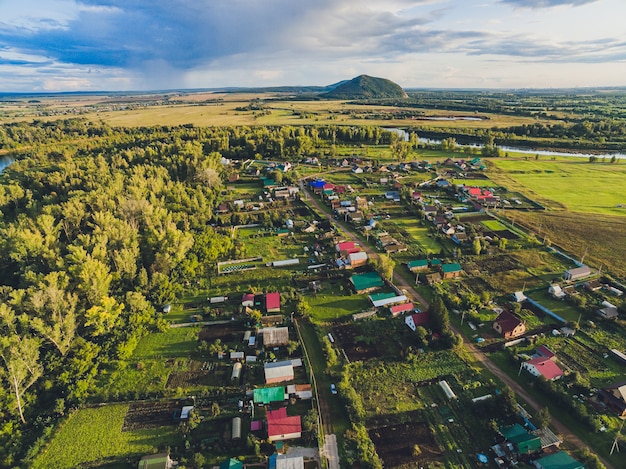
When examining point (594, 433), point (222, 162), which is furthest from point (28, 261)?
point (222, 162)

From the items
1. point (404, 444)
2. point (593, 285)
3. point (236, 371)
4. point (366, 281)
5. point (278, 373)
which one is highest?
point (366, 281)

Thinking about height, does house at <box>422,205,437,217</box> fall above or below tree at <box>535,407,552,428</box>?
above

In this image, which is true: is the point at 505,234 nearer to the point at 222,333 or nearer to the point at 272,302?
the point at 272,302

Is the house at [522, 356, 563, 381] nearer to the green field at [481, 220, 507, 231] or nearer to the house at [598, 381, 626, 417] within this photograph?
the house at [598, 381, 626, 417]

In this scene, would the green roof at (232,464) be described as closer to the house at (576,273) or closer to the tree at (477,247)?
the tree at (477,247)

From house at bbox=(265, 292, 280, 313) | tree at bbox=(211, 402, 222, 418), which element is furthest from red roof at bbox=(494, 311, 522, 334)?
tree at bbox=(211, 402, 222, 418)

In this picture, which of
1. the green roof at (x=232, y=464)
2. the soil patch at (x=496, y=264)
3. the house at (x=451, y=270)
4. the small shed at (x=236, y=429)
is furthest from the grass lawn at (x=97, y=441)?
the soil patch at (x=496, y=264)

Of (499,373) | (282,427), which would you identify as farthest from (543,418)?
(282,427)

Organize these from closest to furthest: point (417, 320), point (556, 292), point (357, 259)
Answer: point (417, 320) → point (556, 292) → point (357, 259)
